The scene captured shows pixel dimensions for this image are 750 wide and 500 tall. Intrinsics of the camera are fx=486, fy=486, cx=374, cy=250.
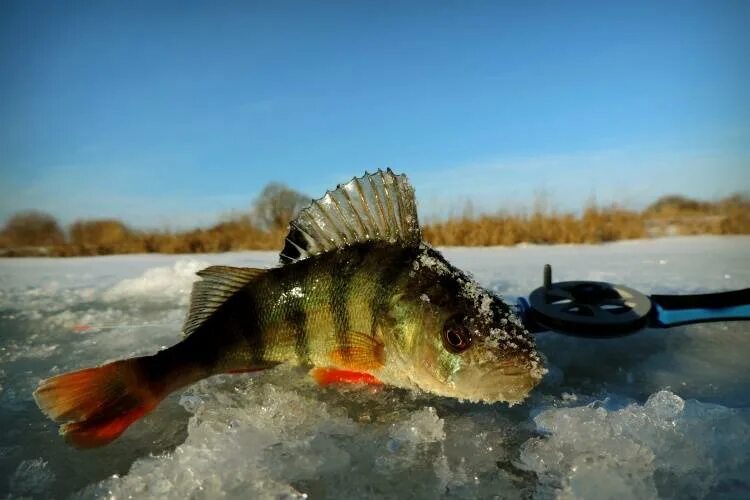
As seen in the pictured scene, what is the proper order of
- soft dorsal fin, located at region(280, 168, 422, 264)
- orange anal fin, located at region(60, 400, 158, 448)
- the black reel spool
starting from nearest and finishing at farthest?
1. orange anal fin, located at region(60, 400, 158, 448)
2. soft dorsal fin, located at region(280, 168, 422, 264)
3. the black reel spool

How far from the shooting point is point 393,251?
2.02 m

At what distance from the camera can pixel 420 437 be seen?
1.70 metres

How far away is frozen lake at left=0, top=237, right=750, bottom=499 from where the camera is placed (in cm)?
146

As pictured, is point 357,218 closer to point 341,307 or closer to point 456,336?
point 341,307

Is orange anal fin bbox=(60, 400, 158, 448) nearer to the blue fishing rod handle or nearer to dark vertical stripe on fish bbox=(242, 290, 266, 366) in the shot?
dark vertical stripe on fish bbox=(242, 290, 266, 366)

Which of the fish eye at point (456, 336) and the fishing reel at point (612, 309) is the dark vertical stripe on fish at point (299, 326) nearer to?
the fish eye at point (456, 336)

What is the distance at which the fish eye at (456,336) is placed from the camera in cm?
172

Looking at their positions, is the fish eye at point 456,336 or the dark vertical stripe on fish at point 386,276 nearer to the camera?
the fish eye at point 456,336

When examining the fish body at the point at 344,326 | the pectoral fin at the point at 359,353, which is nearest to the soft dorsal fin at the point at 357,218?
the fish body at the point at 344,326

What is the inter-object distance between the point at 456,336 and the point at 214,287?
3.63ft

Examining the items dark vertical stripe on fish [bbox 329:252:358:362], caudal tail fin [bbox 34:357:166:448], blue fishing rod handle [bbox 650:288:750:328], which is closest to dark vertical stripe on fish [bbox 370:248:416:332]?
dark vertical stripe on fish [bbox 329:252:358:362]

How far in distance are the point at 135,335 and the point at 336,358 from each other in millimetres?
2067

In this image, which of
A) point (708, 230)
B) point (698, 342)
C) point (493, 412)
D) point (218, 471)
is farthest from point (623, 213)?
point (218, 471)

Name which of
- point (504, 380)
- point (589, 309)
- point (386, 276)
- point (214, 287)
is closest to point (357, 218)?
point (386, 276)
